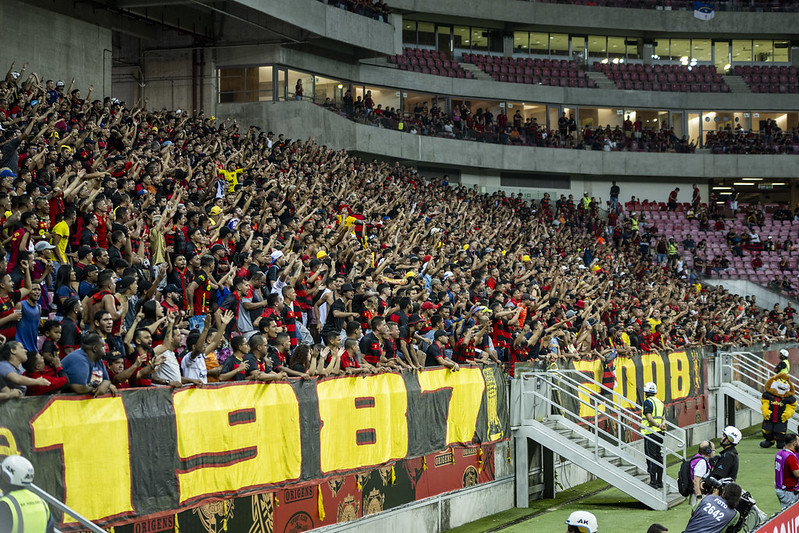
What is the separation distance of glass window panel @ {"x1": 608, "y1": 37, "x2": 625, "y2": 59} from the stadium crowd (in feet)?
78.7

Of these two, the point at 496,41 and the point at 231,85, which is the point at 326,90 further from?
the point at 496,41

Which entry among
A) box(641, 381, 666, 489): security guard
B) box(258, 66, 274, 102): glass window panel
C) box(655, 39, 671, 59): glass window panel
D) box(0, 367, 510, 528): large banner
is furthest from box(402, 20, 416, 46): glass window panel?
box(0, 367, 510, 528): large banner

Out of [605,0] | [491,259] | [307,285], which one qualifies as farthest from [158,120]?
[605,0]

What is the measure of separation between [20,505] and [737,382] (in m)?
24.3

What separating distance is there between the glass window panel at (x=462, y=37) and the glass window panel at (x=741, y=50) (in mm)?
15562

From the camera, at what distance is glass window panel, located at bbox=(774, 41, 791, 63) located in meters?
55.2

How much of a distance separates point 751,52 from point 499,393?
44.8 metres

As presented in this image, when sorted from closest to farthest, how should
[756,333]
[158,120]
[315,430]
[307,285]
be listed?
1. [315,430]
2. [307,285]
3. [158,120]
4. [756,333]

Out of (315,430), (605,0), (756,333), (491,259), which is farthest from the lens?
(605,0)

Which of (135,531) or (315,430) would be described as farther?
(315,430)

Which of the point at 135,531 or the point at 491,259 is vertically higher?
the point at 491,259

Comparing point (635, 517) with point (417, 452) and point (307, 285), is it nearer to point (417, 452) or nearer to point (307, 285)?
Answer: point (417, 452)

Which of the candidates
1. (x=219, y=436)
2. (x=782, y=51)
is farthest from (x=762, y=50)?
(x=219, y=436)

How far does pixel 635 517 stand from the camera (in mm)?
16125
